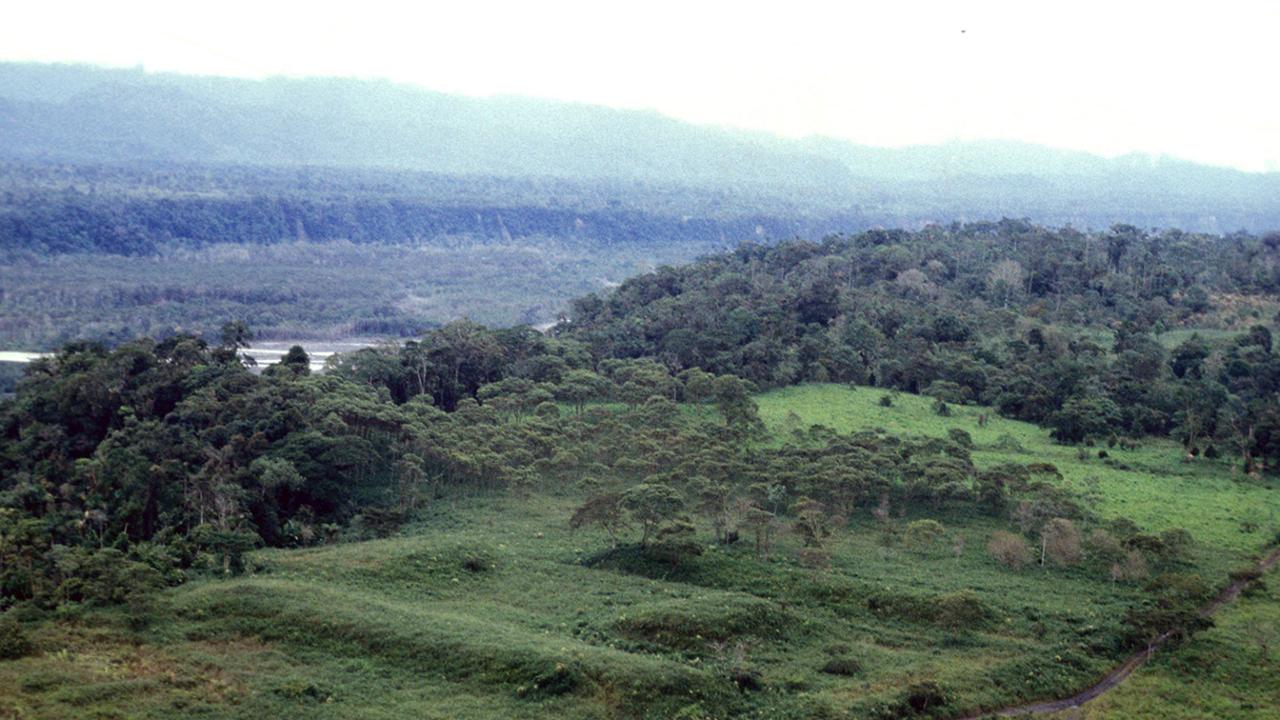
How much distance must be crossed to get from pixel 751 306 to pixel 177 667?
5652 centimetres

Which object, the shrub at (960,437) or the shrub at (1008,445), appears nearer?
the shrub at (960,437)

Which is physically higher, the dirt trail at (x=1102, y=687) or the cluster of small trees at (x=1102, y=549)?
the cluster of small trees at (x=1102, y=549)

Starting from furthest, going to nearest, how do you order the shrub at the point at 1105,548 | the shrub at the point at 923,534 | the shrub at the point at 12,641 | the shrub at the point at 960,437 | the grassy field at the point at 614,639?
the shrub at the point at 960,437 < the shrub at the point at 923,534 < the shrub at the point at 1105,548 < the shrub at the point at 12,641 < the grassy field at the point at 614,639

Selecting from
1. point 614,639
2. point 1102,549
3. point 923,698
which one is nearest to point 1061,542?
point 1102,549

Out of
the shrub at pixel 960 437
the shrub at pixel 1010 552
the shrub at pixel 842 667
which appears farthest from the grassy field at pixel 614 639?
the shrub at pixel 960 437

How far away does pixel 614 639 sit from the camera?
3531 centimetres

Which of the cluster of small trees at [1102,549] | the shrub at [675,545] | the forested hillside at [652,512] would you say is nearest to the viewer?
the forested hillside at [652,512]

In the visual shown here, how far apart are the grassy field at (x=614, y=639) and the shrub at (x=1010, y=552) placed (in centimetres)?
48

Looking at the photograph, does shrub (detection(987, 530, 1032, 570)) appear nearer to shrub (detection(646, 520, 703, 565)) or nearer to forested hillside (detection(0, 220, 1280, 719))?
forested hillside (detection(0, 220, 1280, 719))

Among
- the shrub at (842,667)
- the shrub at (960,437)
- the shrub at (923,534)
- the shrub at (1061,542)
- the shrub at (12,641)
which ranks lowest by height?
the shrub at (12,641)

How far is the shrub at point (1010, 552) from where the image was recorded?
143ft

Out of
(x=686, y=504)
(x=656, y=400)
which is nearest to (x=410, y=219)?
(x=656, y=400)

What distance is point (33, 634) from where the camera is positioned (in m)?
32.7

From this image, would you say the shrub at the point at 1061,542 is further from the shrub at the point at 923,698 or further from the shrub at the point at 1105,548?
the shrub at the point at 923,698
